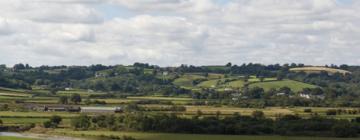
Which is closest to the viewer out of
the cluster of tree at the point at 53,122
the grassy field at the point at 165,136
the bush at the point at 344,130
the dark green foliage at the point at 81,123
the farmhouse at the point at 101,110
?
the grassy field at the point at 165,136

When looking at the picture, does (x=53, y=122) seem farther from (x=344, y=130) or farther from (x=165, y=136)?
(x=344, y=130)

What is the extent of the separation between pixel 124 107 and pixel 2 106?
25940mm

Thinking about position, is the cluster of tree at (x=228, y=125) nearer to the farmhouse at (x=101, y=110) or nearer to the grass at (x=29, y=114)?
the grass at (x=29, y=114)

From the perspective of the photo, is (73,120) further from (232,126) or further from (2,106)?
(2,106)

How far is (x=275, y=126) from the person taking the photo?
104688 millimetres

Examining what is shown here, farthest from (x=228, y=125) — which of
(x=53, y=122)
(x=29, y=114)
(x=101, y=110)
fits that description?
(x=29, y=114)

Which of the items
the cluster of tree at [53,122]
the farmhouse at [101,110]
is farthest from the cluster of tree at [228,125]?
the farmhouse at [101,110]

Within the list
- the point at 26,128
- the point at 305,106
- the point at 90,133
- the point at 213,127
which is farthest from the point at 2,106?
the point at 305,106

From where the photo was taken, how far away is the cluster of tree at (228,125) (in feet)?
336

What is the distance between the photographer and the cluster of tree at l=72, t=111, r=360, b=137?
4033 inches

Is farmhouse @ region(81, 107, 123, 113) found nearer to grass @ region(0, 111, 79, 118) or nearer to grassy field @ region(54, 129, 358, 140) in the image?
grass @ region(0, 111, 79, 118)

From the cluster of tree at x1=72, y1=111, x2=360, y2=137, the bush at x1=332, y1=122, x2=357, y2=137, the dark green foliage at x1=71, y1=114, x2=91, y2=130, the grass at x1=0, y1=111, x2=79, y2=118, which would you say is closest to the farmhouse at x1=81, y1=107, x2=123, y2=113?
the grass at x1=0, y1=111, x2=79, y2=118

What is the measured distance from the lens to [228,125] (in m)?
105

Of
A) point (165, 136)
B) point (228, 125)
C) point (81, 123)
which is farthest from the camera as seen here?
point (81, 123)
